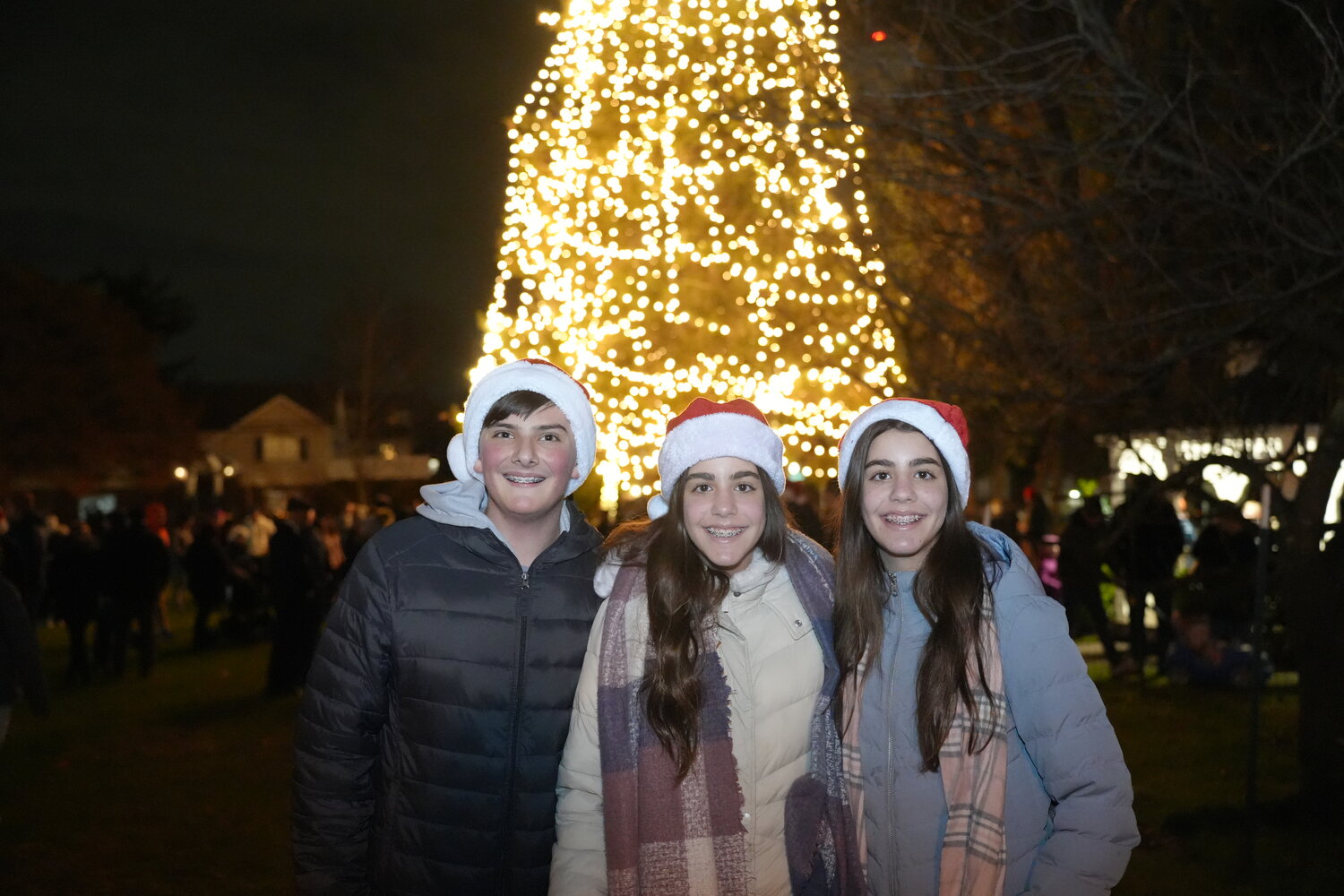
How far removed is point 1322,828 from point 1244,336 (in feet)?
10.3

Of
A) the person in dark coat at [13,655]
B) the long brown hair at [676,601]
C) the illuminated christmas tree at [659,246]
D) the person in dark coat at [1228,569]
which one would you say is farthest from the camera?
the illuminated christmas tree at [659,246]

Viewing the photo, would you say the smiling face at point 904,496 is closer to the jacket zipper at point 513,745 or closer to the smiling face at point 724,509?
the smiling face at point 724,509

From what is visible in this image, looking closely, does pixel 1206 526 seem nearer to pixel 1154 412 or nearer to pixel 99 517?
pixel 1154 412

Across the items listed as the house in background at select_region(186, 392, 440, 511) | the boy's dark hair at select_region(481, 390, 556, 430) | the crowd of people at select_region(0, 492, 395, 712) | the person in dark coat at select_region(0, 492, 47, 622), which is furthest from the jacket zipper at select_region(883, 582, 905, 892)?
the house in background at select_region(186, 392, 440, 511)

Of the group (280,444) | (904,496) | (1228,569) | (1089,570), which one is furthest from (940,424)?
(280,444)

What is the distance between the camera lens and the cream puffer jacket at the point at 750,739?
3.02m

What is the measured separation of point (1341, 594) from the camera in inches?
248

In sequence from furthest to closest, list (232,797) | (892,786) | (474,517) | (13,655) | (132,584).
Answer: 1. (132,584)
2. (232,797)
3. (13,655)
4. (474,517)
5. (892,786)

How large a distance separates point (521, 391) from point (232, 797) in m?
5.91

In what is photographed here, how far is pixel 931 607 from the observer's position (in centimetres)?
297

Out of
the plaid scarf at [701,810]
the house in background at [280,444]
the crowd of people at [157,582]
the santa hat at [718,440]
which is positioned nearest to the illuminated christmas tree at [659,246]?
the crowd of people at [157,582]

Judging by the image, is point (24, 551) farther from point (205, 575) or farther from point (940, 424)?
point (940, 424)

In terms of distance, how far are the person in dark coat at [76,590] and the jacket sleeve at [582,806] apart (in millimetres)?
11724

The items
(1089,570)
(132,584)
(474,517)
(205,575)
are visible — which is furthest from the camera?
(205,575)
